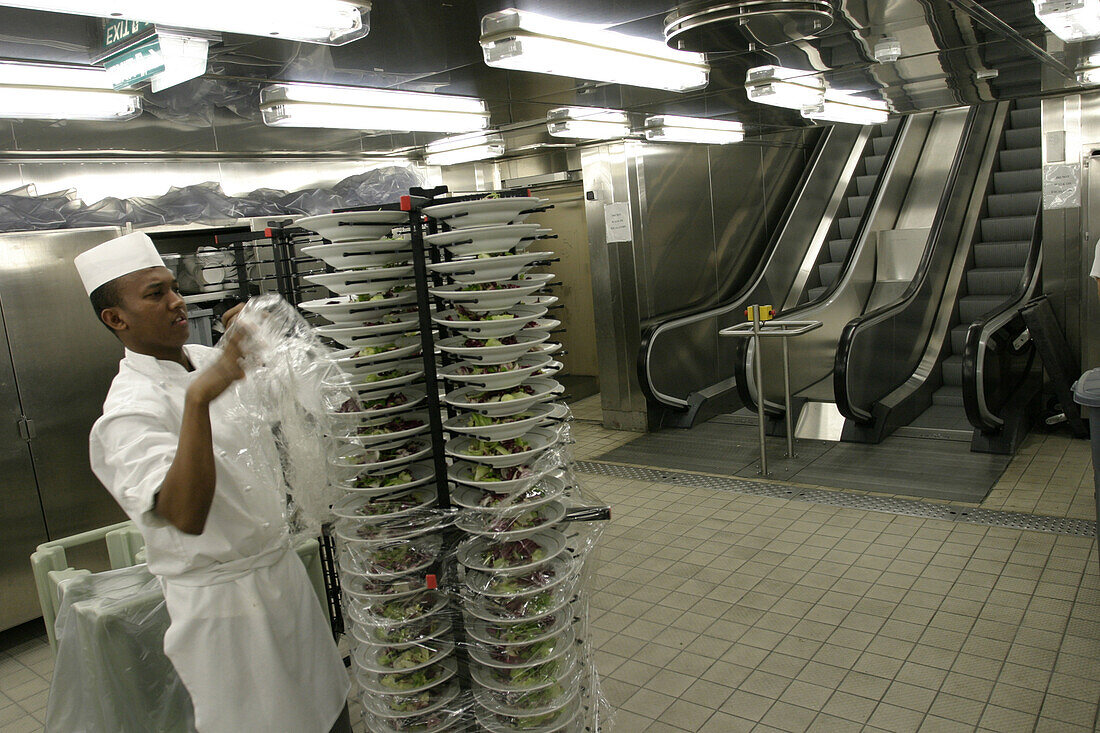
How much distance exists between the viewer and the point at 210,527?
181 centimetres

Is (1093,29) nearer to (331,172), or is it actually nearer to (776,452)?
(776,452)

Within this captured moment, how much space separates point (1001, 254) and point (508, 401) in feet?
23.0

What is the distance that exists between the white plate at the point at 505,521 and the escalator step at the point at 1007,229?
7174 mm

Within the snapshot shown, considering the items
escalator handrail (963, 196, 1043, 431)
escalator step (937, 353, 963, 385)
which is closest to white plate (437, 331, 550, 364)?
escalator handrail (963, 196, 1043, 431)

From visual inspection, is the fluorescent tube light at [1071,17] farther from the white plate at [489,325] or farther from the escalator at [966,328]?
the white plate at [489,325]

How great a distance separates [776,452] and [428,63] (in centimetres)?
387

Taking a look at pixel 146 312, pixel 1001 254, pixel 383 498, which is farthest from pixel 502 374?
pixel 1001 254

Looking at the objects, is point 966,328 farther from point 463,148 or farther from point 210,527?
point 210,527

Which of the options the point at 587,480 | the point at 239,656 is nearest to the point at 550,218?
the point at 587,480

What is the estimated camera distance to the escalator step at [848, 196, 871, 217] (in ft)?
28.8

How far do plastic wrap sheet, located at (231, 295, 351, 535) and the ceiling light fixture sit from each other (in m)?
2.21

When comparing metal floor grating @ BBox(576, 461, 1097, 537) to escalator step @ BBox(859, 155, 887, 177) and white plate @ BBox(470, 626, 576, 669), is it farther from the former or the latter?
escalator step @ BBox(859, 155, 887, 177)

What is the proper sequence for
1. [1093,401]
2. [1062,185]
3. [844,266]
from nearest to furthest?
1. [1093,401]
2. [1062,185]
3. [844,266]

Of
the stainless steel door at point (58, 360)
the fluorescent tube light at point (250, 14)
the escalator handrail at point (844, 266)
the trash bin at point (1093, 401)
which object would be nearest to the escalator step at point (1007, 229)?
the escalator handrail at point (844, 266)
